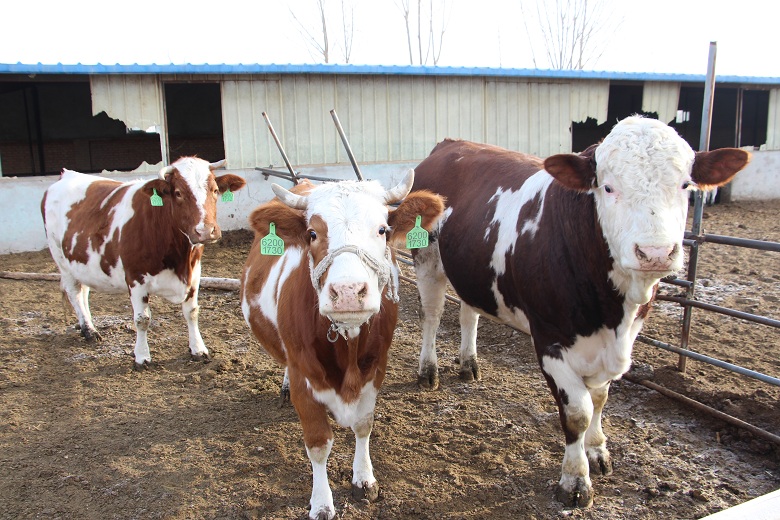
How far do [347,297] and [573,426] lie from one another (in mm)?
1525

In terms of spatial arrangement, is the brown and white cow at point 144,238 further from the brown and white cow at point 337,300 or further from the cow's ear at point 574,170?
the cow's ear at point 574,170

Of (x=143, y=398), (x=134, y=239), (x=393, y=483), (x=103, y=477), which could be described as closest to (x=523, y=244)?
(x=393, y=483)

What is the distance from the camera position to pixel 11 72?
398 inches

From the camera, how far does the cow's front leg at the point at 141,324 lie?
17.0ft

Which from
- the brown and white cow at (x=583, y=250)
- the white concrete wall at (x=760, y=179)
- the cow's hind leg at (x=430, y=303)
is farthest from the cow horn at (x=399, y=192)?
the white concrete wall at (x=760, y=179)

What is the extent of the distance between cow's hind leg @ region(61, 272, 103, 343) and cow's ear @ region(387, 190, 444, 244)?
432cm

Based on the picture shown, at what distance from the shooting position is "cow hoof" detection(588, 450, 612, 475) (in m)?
3.32

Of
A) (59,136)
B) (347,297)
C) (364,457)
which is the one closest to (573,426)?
(364,457)

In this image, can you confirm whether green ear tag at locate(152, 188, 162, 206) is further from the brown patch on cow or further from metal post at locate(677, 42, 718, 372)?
metal post at locate(677, 42, 718, 372)

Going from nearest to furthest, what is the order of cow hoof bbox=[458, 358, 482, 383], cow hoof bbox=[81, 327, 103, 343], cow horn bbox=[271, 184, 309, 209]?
cow horn bbox=[271, 184, 309, 209]
cow hoof bbox=[458, 358, 482, 383]
cow hoof bbox=[81, 327, 103, 343]

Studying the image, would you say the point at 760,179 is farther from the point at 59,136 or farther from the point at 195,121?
the point at 59,136

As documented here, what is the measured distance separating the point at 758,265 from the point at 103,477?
801cm

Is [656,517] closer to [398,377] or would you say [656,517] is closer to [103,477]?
[398,377]

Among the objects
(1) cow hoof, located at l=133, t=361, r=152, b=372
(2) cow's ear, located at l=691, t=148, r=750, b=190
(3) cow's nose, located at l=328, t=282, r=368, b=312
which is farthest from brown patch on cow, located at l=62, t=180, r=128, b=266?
(2) cow's ear, located at l=691, t=148, r=750, b=190
